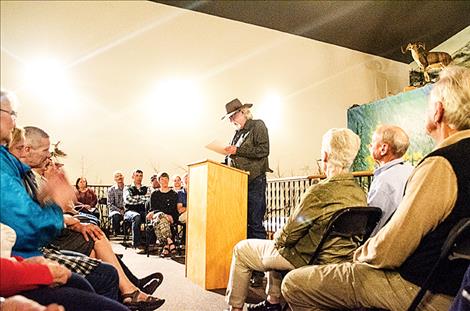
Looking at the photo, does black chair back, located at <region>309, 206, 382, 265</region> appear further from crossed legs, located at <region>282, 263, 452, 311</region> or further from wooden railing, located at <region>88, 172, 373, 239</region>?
wooden railing, located at <region>88, 172, 373, 239</region>

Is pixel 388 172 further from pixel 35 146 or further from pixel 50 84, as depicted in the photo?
pixel 50 84

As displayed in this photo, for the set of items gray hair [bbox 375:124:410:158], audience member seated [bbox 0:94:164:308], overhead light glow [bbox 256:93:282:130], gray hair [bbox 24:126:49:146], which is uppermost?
overhead light glow [bbox 256:93:282:130]

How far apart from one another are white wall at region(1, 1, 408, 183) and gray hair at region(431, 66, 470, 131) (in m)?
6.72

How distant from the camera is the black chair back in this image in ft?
6.10

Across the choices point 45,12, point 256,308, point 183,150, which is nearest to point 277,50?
point 183,150

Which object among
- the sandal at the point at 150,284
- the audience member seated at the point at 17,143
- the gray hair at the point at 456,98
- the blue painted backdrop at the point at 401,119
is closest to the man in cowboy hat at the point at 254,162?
the sandal at the point at 150,284

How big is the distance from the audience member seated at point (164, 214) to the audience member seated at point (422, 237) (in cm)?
401

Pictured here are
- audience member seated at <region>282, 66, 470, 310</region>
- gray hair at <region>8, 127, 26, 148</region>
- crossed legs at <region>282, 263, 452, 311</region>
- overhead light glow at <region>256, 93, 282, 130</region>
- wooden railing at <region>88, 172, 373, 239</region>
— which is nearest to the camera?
audience member seated at <region>282, 66, 470, 310</region>

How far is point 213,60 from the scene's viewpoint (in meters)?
8.56

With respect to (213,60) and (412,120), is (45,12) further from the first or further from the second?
(412,120)

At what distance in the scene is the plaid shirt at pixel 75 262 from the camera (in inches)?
68.1

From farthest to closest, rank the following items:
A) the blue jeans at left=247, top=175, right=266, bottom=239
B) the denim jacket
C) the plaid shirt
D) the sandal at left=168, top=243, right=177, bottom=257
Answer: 1. the sandal at left=168, top=243, right=177, bottom=257
2. the denim jacket
3. the blue jeans at left=247, top=175, right=266, bottom=239
4. the plaid shirt

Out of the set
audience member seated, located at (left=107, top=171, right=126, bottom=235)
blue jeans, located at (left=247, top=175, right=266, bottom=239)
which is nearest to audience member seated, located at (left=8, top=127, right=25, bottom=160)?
blue jeans, located at (left=247, top=175, right=266, bottom=239)

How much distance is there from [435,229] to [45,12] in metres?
7.50
